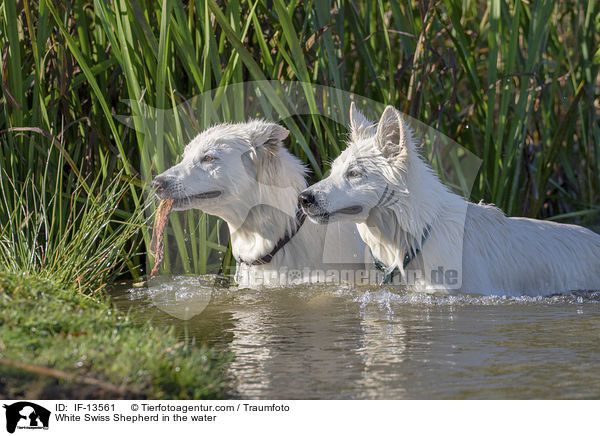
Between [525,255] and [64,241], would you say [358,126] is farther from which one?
[64,241]

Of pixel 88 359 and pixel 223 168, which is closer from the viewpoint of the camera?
pixel 88 359

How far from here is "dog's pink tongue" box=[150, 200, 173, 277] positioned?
515 centimetres

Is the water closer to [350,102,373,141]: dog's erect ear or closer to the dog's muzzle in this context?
the dog's muzzle

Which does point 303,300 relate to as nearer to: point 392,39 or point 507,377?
point 507,377

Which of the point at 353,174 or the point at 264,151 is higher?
the point at 264,151

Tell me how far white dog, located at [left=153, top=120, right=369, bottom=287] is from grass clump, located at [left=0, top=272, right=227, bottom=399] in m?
1.70

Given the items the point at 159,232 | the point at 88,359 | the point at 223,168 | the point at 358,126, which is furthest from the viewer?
the point at 159,232

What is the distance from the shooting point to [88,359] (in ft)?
9.87
